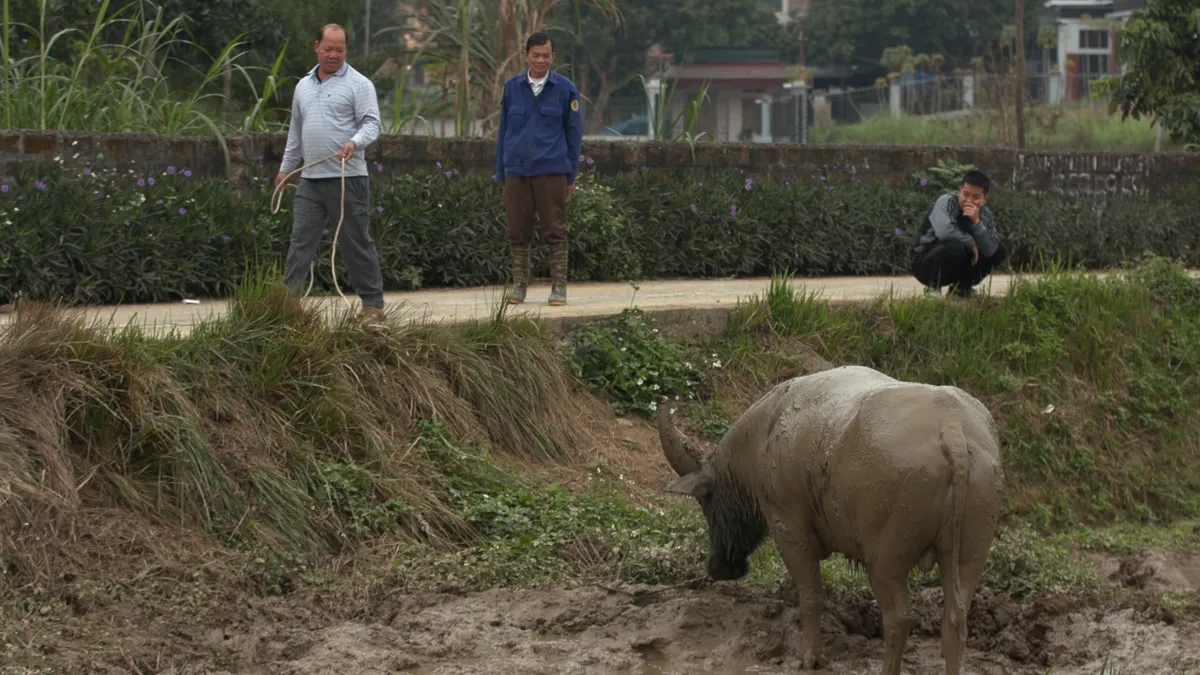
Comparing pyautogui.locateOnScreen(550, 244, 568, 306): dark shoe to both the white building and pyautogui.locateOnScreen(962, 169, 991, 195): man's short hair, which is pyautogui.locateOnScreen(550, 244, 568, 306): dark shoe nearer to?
pyautogui.locateOnScreen(962, 169, 991, 195): man's short hair

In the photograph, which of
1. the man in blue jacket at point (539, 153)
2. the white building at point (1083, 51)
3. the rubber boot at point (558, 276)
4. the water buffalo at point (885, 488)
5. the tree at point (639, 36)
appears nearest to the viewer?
the water buffalo at point (885, 488)

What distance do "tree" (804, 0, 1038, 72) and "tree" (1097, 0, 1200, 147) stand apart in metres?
30.1

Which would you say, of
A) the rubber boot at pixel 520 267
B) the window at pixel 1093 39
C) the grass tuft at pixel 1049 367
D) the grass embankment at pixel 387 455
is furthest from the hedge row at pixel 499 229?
the window at pixel 1093 39

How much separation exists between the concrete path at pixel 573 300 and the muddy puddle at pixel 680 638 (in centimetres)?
230

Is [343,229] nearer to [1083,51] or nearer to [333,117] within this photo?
[333,117]

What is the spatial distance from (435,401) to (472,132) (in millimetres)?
6928

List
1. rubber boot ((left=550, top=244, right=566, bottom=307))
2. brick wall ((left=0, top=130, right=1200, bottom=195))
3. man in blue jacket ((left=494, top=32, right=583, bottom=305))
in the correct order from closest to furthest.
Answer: man in blue jacket ((left=494, top=32, right=583, bottom=305)) → rubber boot ((left=550, top=244, right=566, bottom=307)) → brick wall ((left=0, top=130, right=1200, bottom=195))

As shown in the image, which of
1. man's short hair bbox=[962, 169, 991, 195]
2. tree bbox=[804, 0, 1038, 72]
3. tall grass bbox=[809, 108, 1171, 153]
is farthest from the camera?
tree bbox=[804, 0, 1038, 72]

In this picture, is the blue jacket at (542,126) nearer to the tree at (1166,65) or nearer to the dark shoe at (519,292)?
the dark shoe at (519,292)

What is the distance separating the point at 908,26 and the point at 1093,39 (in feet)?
19.3

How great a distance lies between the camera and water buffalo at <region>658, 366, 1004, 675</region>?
5.39 m

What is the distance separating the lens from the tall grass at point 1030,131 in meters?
31.3

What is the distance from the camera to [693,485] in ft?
22.0

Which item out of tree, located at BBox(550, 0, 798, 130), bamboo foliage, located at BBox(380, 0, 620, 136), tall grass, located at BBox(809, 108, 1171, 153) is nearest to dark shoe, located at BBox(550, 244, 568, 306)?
bamboo foliage, located at BBox(380, 0, 620, 136)
